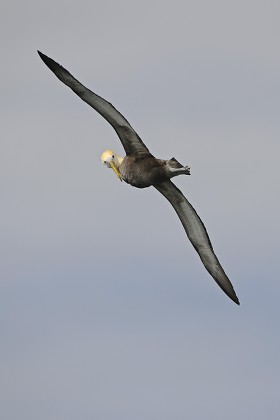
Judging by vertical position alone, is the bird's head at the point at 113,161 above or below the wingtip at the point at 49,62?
below

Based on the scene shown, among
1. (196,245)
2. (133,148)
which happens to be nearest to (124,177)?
(133,148)

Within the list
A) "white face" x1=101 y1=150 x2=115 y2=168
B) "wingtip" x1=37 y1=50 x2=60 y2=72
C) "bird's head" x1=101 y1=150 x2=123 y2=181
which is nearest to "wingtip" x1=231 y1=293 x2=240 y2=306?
"bird's head" x1=101 y1=150 x2=123 y2=181

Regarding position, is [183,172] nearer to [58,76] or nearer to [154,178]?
[154,178]

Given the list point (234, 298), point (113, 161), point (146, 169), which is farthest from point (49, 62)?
point (234, 298)

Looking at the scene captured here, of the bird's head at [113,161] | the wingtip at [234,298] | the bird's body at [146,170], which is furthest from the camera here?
the wingtip at [234,298]

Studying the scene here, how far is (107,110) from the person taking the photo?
1727 inches

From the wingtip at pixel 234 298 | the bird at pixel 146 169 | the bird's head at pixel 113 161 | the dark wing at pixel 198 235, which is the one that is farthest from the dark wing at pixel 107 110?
the wingtip at pixel 234 298

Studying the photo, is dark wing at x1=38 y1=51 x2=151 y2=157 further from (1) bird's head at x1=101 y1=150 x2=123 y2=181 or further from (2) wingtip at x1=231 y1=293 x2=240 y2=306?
(2) wingtip at x1=231 y1=293 x2=240 y2=306

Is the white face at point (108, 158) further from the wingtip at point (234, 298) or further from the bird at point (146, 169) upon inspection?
the wingtip at point (234, 298)

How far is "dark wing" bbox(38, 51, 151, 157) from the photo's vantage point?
43.5 metres

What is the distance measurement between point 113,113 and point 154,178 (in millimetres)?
2139

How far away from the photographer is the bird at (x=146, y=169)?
43531mm

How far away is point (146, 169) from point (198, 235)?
382 centimetres

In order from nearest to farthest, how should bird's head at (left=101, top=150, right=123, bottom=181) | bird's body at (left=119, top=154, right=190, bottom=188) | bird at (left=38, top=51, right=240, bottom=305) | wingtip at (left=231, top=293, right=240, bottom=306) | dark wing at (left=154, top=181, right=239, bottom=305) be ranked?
bird's body at (left=119, top=154, right=190, bottom=188)
bird at (left=38, top=51, right=240, bottom=305)
bird's head at (left=101, top=150, right=123, bottom=181)
wingtip at (left=231, top=293, right=240, bottom=306)
dark wing at (left=154, top=181, right=239, bottom=305)
